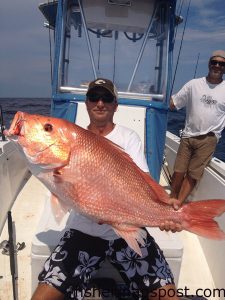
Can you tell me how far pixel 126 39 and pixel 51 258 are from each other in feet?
11.2

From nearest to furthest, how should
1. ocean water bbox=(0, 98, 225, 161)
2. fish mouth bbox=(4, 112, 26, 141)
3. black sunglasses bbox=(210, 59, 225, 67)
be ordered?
1. fish mouth bbox=(4, 112, 26, 141)
2. black sunglasses bbox=(210, 59, 225, 67)
3. ocean water bbox=(0, 98, 225, 161)

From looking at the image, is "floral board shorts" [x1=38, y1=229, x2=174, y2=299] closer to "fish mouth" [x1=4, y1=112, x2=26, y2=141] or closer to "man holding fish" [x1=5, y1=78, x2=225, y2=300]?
"man holding fish" [x1=5, y1=78, x2=225, y2=300]

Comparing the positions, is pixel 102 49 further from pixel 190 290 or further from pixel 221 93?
pixel 190 290

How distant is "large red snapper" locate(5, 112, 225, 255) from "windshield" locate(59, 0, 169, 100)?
110 inches

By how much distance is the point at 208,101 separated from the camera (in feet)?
14.2

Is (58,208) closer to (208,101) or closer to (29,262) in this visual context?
(29,262)

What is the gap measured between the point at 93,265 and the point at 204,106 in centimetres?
285

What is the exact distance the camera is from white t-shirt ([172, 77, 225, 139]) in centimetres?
430

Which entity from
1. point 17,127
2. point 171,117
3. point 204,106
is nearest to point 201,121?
point 204,106

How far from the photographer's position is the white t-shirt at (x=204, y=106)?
169 inches

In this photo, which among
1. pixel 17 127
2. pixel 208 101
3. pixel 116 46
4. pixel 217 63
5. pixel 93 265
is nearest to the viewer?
pixel 17 127

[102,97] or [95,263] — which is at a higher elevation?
[102,97]

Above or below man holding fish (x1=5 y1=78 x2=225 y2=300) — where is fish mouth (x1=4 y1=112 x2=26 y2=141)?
above

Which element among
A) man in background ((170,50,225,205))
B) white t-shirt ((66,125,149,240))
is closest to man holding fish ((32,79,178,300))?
white t-shirt ((66,125,149,240))
